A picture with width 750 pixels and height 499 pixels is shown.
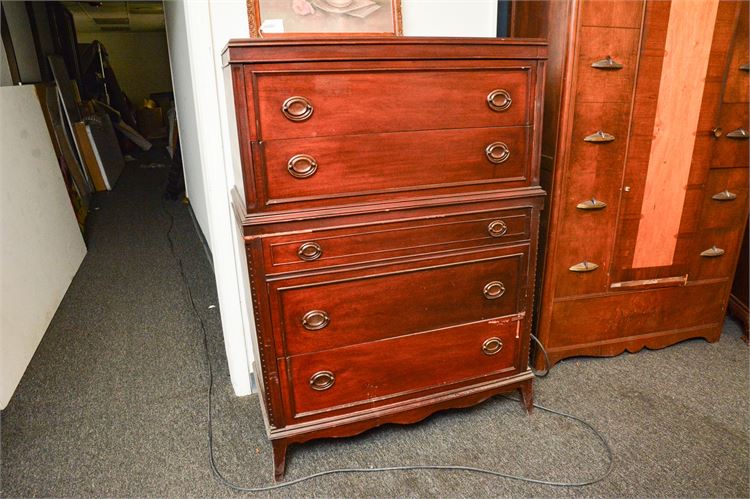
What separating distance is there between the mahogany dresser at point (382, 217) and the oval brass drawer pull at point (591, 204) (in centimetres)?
35

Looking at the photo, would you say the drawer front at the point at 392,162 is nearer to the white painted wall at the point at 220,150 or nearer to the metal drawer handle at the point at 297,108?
the metal drawer handle at the point at 297,108

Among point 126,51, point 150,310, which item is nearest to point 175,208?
point 150,310

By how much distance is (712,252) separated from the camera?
1.93 m

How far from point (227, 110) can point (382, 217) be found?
58 centimetres

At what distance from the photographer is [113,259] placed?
122 inches

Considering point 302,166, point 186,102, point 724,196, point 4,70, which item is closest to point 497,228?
point 302,166

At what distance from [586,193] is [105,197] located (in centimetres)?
418

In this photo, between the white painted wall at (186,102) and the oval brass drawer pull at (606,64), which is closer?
the oval brass drawer pull at (606,64)

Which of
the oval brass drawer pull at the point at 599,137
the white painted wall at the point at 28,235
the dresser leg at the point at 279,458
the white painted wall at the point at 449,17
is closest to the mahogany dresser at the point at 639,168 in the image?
the oval brass drawer pull at the point at 599,137

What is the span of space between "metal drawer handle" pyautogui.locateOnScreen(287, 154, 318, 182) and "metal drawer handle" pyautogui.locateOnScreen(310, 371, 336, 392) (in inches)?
21.9

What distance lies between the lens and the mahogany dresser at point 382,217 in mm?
1198

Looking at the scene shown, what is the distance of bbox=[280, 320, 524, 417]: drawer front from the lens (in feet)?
4.63

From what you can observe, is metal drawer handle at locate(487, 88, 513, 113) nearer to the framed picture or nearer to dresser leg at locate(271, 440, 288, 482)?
the framed picture

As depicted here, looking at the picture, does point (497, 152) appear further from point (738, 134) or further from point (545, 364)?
point (738, 134)
